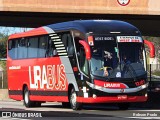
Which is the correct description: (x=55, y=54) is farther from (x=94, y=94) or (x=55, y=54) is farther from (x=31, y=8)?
(x=31, y=8)

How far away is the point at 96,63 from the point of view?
2219 cm

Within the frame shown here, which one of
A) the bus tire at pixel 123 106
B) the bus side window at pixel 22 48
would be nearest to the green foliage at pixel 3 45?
the bus side window at pixel 22 48

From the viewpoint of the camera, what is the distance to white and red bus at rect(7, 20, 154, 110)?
22.2 meters

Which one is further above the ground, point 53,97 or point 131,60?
point 131,60

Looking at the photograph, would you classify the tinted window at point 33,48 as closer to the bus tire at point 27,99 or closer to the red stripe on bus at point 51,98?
the bus tire at point 27,99

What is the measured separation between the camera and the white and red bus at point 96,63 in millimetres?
22172

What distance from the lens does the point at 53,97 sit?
25438 millimetres

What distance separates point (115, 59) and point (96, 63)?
773 millimetres

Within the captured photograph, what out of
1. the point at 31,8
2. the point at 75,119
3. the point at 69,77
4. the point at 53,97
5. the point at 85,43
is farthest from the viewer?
the point at 31,8

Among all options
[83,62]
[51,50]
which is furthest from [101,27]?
[51,50]

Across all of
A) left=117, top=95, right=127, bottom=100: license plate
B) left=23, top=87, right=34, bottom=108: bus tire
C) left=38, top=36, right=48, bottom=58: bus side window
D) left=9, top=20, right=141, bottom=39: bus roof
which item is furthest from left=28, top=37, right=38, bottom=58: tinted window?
left=117, top=95, right=127, bottom=100: license plate

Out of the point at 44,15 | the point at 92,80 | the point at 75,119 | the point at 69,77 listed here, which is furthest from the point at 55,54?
the point at 44,15

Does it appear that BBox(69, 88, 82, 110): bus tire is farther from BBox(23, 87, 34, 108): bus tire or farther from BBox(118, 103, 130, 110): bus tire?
BBox(23, 87, 34, 108): bus tire

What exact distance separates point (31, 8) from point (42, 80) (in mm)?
8978
